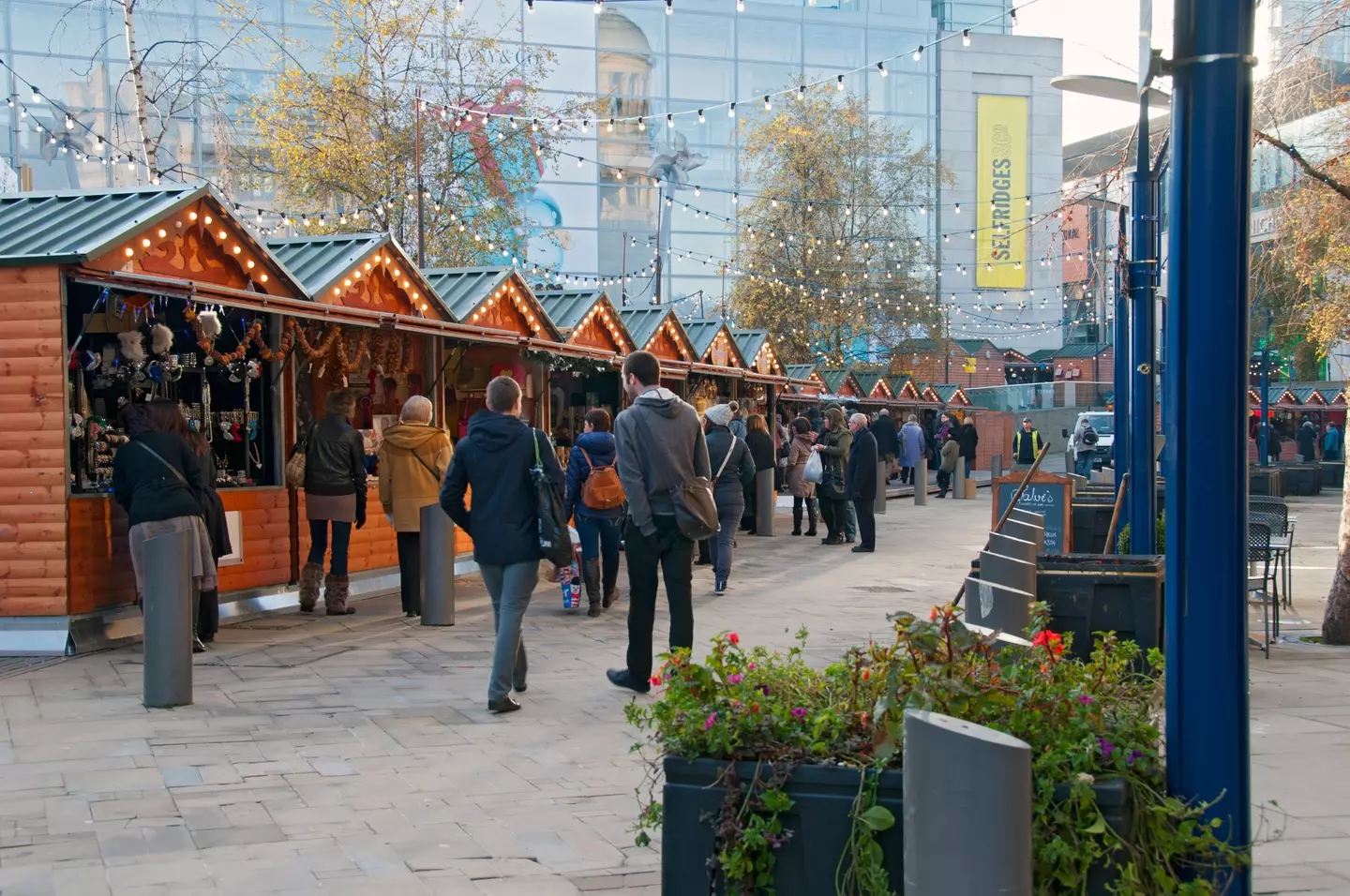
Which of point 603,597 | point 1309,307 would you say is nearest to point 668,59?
point 1309,307

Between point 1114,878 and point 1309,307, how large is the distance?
16.4 meters

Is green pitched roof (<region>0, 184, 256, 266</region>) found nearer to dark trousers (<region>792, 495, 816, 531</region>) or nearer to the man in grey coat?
the man in grey coat

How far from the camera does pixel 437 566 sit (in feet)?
32.3

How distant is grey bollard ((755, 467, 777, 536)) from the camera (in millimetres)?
18312

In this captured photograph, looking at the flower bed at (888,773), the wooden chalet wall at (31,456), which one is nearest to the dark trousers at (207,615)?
the wooden chalet wall at (31,456)

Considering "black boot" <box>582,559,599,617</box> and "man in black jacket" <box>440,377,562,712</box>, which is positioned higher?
"man in black jacket" <box>440,377,562,712</box>

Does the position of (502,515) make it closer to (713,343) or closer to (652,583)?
(652,583)

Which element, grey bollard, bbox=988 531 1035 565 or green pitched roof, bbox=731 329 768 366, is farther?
green pitched roof, bbox=731 329 768 366

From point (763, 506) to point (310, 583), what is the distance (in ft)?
30.0

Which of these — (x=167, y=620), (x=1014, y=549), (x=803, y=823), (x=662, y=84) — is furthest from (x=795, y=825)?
(x=662, y=84)

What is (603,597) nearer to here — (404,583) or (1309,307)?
(404,583)

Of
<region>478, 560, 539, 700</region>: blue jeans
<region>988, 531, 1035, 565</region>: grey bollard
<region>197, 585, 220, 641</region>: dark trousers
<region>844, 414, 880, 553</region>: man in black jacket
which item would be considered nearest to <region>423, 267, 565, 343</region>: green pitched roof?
<region>844, 414, 880, 553</region>: man in black jacket

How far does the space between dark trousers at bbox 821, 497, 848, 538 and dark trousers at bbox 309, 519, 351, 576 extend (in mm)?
8302

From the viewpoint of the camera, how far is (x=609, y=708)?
23.3 ft
